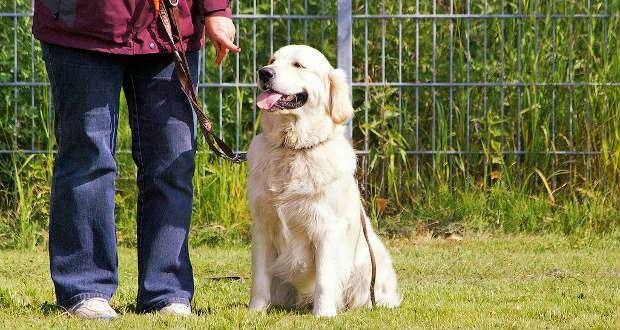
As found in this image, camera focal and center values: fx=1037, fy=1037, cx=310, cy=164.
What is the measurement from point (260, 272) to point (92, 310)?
0.68 m

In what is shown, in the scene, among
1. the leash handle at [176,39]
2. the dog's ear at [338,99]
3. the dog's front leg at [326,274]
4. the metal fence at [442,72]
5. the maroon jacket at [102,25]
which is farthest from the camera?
the metal fence at [442,72]

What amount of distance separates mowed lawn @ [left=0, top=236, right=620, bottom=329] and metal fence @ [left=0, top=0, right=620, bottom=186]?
84cm

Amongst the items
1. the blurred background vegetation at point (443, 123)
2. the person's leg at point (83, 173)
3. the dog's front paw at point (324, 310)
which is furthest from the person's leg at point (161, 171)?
the blurred background vegetation at point (443, 123)

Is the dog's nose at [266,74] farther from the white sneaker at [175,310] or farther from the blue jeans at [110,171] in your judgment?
the white sneaker at [175,310]

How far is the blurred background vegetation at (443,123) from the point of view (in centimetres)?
691

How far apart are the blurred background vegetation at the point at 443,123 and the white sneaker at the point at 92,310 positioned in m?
2.79

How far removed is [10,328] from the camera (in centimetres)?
381

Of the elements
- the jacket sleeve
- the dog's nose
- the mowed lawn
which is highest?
the jacket sleeve

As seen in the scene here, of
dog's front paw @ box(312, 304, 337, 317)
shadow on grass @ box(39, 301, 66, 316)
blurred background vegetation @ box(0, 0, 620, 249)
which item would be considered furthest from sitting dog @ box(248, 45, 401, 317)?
blurred background vegetation @ box(0, 0, 620, 249)


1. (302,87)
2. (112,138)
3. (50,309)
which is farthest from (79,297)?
(302,87)

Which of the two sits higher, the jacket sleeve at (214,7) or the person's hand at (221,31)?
the jacket sleeve at (214,7)

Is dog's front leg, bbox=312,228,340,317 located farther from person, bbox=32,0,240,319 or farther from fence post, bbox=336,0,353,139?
fence post, bbox=336,0,353,139

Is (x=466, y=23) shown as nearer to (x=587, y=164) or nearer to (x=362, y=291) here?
(x=587, y=164)

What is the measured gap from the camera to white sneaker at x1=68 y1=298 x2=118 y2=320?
12.7 ft
